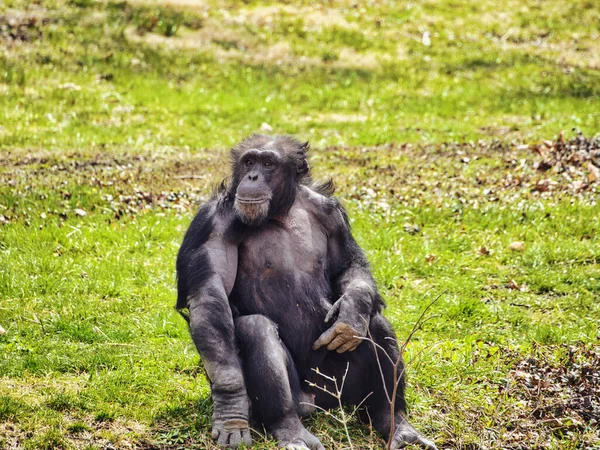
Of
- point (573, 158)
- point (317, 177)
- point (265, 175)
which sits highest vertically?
point (265, 175)

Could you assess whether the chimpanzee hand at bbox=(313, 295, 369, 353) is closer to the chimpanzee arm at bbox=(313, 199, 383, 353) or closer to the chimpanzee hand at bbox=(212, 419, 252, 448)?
the chimpanzee arm at bbox=(313, 199, 383, 353)

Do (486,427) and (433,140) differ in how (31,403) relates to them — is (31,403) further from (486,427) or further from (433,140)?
(433,140)

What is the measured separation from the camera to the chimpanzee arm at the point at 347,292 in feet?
17.7

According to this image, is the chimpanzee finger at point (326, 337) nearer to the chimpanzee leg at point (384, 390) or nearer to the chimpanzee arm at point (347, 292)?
the chimpanzee arm at point (347, 292)

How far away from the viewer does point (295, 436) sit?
5.06 m

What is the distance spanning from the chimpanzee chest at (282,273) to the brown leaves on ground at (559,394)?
5.18 ft

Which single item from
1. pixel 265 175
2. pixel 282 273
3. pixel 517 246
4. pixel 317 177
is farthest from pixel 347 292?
pixel 317 177

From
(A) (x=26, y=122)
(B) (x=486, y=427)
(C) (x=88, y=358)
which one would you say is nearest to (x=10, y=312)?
(C) (x=88, y=358)

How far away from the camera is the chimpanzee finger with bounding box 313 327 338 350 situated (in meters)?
5.38

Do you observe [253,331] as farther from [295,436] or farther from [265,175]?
[265,175]

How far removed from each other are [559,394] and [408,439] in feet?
4.45

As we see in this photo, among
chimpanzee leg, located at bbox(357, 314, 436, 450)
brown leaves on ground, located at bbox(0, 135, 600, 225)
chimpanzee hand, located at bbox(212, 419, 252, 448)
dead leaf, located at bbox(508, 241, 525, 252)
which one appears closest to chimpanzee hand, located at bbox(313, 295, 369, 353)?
chimpanzee leg, located at bbox(357, 314, 436, 450)

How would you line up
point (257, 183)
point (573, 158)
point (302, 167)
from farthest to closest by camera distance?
point (573, 158)
point (302, 167)
point (257, 183)

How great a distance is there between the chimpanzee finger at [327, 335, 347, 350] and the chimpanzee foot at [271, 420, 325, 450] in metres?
0.53
